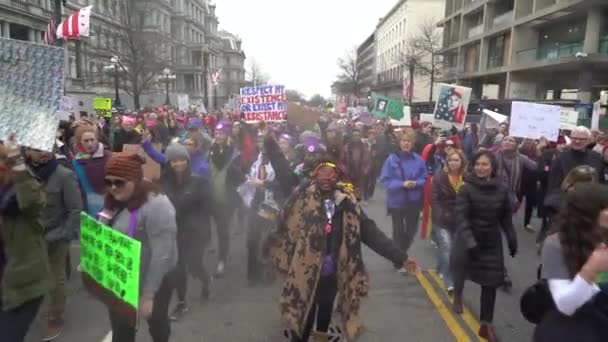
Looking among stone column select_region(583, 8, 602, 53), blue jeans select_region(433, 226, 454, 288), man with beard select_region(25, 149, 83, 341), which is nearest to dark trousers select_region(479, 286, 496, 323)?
blue jeans select_region(433, 226, 454, 288)

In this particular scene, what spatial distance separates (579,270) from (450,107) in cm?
908

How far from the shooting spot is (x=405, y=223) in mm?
6281

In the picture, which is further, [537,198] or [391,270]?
[537,198]

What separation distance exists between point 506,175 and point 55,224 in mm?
6218

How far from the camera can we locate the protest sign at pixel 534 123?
8562 mm

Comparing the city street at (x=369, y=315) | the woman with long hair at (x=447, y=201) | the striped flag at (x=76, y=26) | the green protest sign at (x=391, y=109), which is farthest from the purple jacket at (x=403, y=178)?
the striped flag at (x=76, y=26)

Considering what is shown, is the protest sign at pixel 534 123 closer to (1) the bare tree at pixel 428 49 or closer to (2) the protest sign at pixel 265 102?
(2) the protest sign at pixel 265 102

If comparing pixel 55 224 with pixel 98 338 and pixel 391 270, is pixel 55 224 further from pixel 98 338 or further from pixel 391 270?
pixel 391 270

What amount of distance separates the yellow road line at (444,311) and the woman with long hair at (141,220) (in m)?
2.77

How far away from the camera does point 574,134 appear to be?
612cm

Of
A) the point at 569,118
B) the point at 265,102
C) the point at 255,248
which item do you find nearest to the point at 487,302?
the point at 255,248

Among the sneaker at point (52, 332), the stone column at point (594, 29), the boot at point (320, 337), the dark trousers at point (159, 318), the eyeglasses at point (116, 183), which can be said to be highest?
the stone column at point (594, 29)

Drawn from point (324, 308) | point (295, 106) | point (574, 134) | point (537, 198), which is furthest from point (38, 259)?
point (295, 106)

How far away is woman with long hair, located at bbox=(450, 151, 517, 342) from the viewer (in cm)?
429
